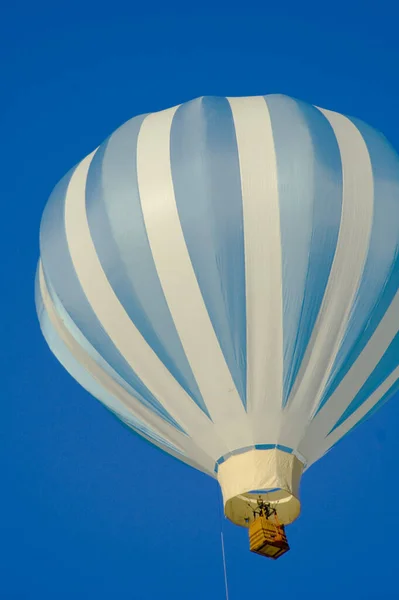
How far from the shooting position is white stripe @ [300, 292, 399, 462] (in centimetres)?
1248

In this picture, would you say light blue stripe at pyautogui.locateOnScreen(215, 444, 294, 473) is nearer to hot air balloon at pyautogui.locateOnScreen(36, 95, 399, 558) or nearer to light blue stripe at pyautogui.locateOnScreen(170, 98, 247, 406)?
hot air balloon at pyautogui.locateOnScreen(36, 95, 399, 558)

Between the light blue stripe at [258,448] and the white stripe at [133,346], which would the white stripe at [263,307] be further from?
the white stripe at [133,346]

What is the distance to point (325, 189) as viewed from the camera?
40.9 ft

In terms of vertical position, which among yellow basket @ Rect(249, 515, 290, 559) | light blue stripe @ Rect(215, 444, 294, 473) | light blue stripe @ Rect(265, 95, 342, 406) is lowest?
yellow basket @ Rect(249, 515, 290, 559)

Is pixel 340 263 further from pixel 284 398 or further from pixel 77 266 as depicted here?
pixel 77 266

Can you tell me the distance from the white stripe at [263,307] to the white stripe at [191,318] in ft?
0.54

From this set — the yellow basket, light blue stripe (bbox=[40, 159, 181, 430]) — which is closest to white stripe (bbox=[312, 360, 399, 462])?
the yellow basket

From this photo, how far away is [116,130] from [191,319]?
2.17 m

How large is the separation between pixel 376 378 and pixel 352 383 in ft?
1.30

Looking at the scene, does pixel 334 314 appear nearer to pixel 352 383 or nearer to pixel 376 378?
pixel 352 383

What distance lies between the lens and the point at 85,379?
13.4m

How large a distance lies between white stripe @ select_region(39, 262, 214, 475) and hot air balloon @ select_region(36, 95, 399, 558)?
18 mm

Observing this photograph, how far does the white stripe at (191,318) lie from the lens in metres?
12.2

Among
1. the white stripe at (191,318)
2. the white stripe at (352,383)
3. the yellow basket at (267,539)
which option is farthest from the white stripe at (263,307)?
the yellow basket at (267,539)
